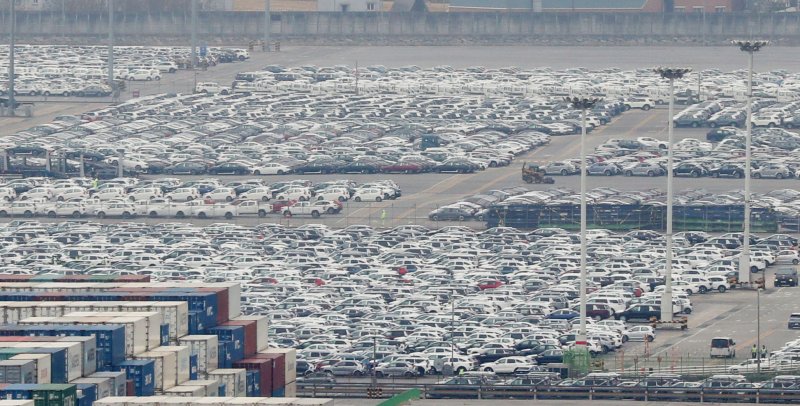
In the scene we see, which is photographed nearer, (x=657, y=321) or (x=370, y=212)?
(x=657, y=321)

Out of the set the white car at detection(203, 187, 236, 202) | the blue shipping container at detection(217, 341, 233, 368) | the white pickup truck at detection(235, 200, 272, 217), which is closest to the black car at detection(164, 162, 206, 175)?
the white car at detection(203, 187, 236, 202)

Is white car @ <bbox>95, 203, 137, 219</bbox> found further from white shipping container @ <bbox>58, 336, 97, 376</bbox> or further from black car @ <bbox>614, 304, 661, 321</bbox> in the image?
white shipping container @ <bbox>58, 336, 97, 376</bbox>

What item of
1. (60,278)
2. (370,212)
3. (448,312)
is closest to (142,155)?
(370,212)

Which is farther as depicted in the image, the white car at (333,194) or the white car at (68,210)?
the white car at (333,194)

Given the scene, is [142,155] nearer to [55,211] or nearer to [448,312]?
[55,211]

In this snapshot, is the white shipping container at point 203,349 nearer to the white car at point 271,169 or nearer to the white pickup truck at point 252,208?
the white pickup truck at point 252,208

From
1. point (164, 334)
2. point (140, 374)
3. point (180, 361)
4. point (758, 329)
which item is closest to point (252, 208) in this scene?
point (758, 329)

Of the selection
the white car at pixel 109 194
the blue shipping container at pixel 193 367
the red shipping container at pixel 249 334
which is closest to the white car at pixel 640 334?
the red shipping container at pixel 249 334

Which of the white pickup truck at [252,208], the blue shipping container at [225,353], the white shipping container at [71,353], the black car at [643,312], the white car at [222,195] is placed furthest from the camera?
the white car at [222,195]
